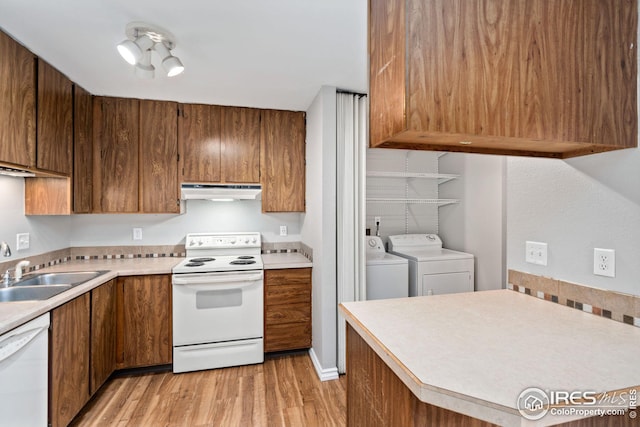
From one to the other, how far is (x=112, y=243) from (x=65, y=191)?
30.5 inches

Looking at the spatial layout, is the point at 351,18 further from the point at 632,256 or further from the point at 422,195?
the point at 422,195

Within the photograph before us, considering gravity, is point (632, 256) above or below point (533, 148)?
below

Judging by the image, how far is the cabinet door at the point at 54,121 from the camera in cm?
199

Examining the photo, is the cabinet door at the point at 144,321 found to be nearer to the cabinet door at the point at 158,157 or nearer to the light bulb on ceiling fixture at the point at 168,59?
the cabinet door at the point at 158,157

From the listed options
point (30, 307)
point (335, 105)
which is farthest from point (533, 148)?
point (30, 307)

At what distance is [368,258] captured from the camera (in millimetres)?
Answer: 3051

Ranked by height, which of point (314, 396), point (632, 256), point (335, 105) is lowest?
point (314, 396)

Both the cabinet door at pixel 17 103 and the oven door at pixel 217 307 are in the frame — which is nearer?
the cabinet door at pixel 17 103

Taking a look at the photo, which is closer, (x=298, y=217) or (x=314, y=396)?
(x=314, y=396)

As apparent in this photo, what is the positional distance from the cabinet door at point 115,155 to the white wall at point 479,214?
346cm

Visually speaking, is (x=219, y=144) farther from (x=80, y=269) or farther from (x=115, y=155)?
(x=80, y=269)

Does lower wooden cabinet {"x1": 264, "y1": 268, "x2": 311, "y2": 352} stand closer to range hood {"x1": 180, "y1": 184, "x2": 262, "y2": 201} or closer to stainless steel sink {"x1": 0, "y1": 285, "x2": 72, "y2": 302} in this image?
range hood {"x1": 180, "y1": 184, "x2": 262, "y2": 201}

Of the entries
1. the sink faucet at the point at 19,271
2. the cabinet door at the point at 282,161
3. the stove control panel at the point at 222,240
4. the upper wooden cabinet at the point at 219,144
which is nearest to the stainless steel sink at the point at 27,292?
the sink faucet at the point at 19,271

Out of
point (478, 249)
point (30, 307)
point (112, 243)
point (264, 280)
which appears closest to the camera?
point (30, 307)
